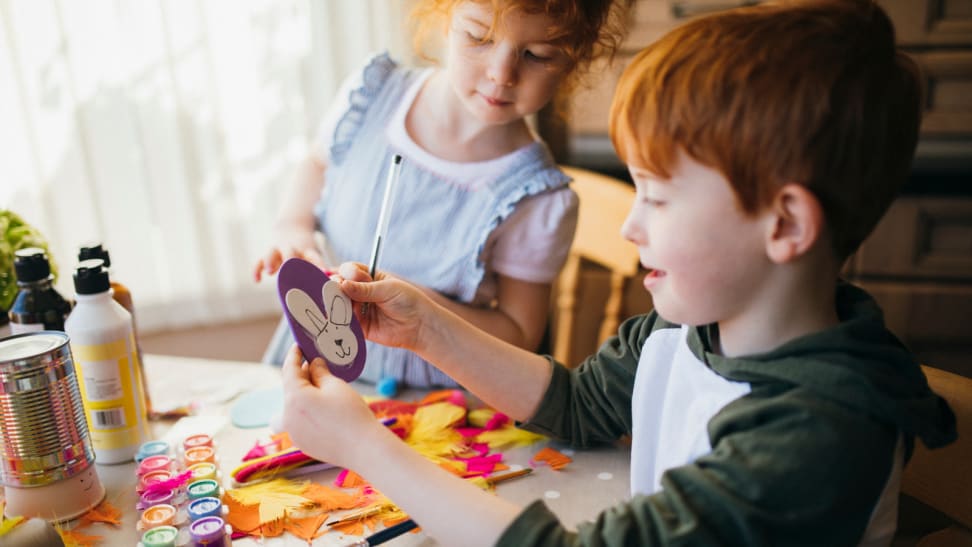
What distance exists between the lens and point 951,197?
1953 mm

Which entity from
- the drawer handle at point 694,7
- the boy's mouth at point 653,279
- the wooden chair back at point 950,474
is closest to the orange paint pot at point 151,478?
the boy's mouth at point 653,279

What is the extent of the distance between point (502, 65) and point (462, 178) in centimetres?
22

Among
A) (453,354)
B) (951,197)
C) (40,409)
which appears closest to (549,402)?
(453,354)

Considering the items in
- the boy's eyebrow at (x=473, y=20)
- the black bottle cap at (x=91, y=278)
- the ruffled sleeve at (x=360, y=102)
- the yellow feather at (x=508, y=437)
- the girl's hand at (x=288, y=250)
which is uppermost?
the boy's eyebrow at (x=473, y=20)

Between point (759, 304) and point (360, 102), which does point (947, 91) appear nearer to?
point (360, 102)

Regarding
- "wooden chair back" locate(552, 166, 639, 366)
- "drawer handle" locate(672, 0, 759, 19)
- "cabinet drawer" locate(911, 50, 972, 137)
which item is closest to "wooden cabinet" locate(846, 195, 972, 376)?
"cabinet drawer" locate(911, 50, 972, 137)

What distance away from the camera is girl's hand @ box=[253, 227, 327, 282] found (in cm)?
120

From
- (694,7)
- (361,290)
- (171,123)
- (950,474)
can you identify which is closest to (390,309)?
(361,290)

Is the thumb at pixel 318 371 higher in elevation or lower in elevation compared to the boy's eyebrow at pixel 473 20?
lower

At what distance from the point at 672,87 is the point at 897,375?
304mm

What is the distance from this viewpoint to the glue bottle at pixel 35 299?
913 mm

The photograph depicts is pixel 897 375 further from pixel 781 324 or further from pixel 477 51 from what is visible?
pixel 477 51

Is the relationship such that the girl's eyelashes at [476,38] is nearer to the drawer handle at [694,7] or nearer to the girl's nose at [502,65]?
the girl's nose at [502,65]

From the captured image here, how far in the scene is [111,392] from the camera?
2.99 ft
